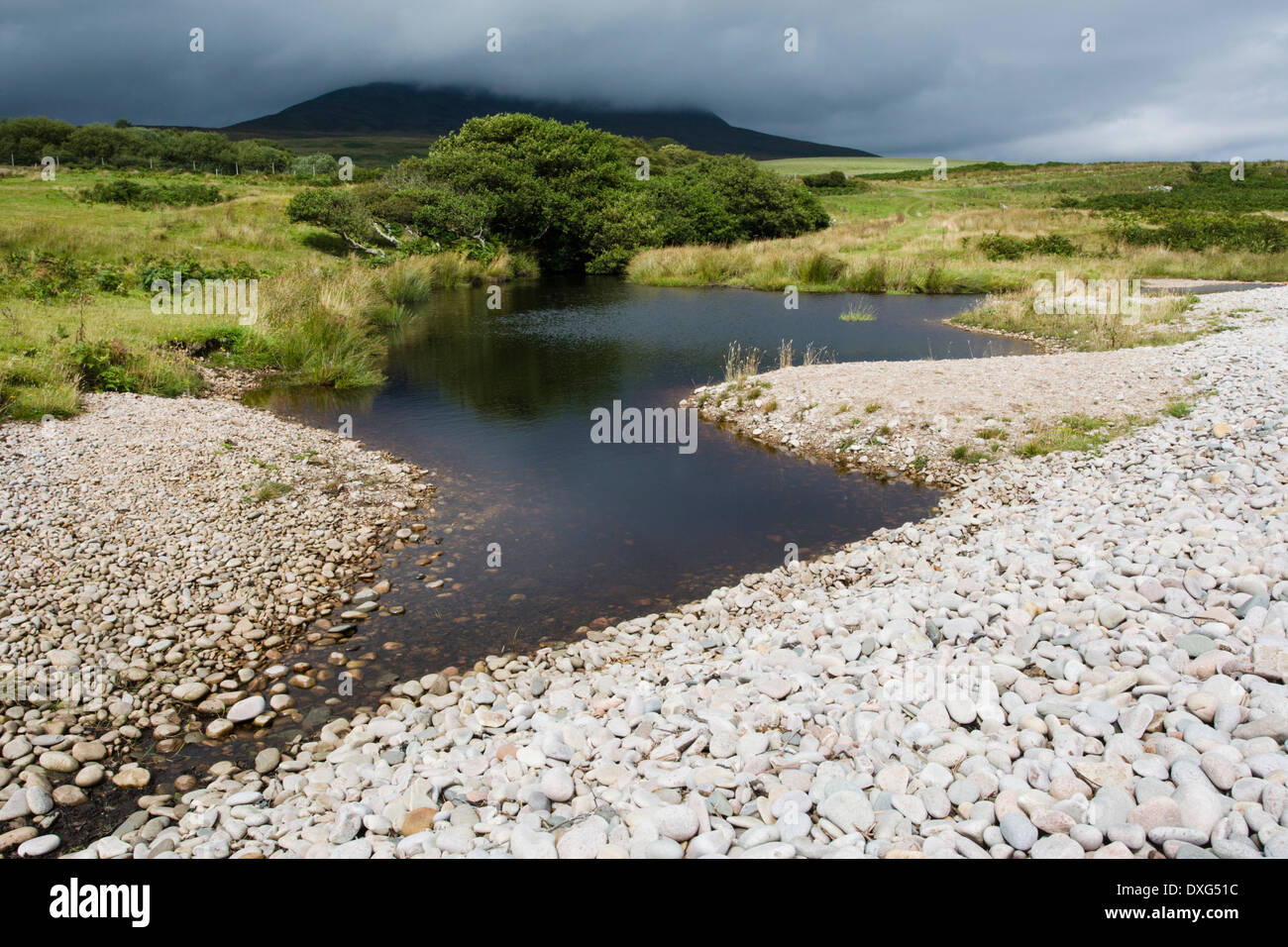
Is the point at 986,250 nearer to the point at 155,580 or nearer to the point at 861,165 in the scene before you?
the point at 155,580

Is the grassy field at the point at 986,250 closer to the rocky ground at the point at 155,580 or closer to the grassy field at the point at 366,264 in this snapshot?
the grassy field at the point at 366,264

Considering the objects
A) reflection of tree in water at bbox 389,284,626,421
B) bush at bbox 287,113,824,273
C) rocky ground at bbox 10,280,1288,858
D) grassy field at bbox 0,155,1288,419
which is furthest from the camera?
bush at bbox 287,113,824,273

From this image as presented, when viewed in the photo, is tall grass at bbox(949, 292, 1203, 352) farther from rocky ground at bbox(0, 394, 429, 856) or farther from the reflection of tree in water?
rocky ground at bbox(0, 394, 429, 856)

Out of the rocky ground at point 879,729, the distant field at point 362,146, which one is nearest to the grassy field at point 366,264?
the rocky ground at point 879,729

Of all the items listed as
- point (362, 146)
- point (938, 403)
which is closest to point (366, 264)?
point (938, 403)

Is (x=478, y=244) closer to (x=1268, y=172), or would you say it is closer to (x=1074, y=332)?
(x=1074, y=332)

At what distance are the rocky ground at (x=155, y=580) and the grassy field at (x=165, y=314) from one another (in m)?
2.27

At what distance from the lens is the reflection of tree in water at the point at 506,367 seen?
17625mm

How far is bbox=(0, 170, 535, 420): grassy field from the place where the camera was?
47.0 feet

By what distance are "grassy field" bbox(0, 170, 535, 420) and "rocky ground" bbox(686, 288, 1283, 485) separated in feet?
32.4

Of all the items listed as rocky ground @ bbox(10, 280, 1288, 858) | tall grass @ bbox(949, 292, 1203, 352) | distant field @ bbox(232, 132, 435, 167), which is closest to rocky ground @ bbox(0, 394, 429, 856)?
rocky ground @ bbox(10, 280, 1288, 858)

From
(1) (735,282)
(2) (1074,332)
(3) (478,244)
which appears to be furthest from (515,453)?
(3) (478,244)
